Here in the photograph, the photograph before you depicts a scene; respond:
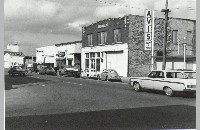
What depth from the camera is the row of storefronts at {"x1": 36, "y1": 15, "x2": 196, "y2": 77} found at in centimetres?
3844

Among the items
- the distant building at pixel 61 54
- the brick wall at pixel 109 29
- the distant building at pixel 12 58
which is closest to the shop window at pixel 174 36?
the brick wall at pixel 109 29

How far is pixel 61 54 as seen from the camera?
201 feet

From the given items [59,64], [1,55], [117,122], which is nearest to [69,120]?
[117,122]

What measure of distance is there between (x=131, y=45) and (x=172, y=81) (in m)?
22.1

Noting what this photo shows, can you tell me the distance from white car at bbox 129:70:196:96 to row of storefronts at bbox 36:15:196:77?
16183 millimetres

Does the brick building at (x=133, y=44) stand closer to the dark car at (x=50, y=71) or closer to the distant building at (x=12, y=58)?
the dark car at (x=50, y=71)

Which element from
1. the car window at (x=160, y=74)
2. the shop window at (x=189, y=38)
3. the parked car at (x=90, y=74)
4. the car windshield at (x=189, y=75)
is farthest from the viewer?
the shop window at (x=189, y=38)

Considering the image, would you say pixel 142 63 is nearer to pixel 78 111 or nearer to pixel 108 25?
pixel 108 25

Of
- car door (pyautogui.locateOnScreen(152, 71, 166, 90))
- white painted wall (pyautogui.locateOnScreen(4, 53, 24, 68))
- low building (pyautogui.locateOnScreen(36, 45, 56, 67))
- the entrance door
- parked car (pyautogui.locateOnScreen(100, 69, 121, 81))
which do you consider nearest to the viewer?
car door (pyautogui.locateOnScreen(152, 71, 166, 90))

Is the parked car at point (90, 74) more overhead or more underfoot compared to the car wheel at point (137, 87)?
more overhead

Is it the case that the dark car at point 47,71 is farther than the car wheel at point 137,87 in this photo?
Yes

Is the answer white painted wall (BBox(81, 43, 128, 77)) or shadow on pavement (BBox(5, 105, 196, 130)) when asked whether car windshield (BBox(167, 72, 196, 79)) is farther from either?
white painted wall (BBox(81, 43, 128, 77))

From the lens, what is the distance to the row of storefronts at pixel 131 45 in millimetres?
38438

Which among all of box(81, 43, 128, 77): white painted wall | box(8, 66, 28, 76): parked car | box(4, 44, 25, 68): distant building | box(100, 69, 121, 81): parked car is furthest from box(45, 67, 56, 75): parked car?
box(4, 44, 25, 68): distant building
